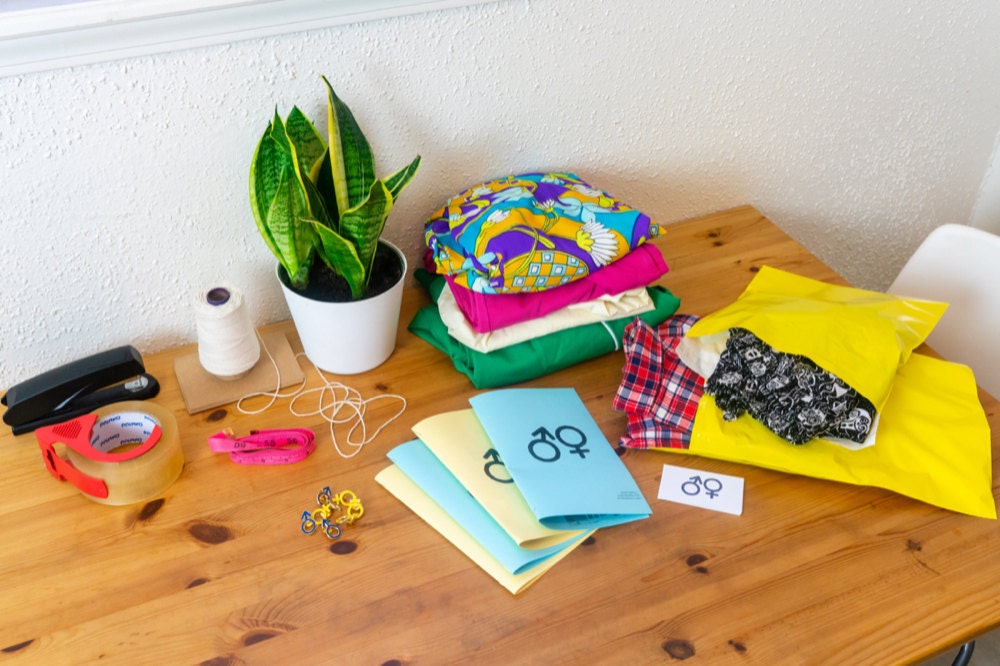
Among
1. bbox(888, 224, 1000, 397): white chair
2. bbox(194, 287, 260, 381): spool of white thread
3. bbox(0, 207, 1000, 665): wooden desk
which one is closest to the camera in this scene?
bbox(0, 207, 1000, 665): wooden desk

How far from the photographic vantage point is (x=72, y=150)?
1.04m

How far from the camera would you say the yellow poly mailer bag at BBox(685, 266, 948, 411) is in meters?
1.07

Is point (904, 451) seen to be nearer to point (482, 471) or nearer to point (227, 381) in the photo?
point (482, 471)

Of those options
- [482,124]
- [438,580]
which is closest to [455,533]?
[438,580]

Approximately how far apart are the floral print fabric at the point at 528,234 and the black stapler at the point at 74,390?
44cm

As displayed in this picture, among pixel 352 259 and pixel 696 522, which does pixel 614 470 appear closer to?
pixel 696 522

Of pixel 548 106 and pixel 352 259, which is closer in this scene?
pixel 352 259

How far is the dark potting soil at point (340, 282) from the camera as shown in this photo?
1.14 metres

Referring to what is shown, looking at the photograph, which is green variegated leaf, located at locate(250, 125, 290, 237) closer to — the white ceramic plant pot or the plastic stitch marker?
the white ceramic plant pot

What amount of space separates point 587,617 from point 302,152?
0.68m

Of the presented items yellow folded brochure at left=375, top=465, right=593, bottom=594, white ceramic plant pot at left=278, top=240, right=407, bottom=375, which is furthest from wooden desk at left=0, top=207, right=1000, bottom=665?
white ceramic plant pot at left=278, top=240, right=407, bottom=375

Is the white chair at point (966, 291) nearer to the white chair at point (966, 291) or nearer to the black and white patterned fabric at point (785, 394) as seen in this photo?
the white chair at point (966, 291)

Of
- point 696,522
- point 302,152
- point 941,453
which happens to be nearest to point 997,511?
point 941,453

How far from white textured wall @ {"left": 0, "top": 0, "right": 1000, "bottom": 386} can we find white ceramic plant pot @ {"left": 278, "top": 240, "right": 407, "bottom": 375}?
15 cm
